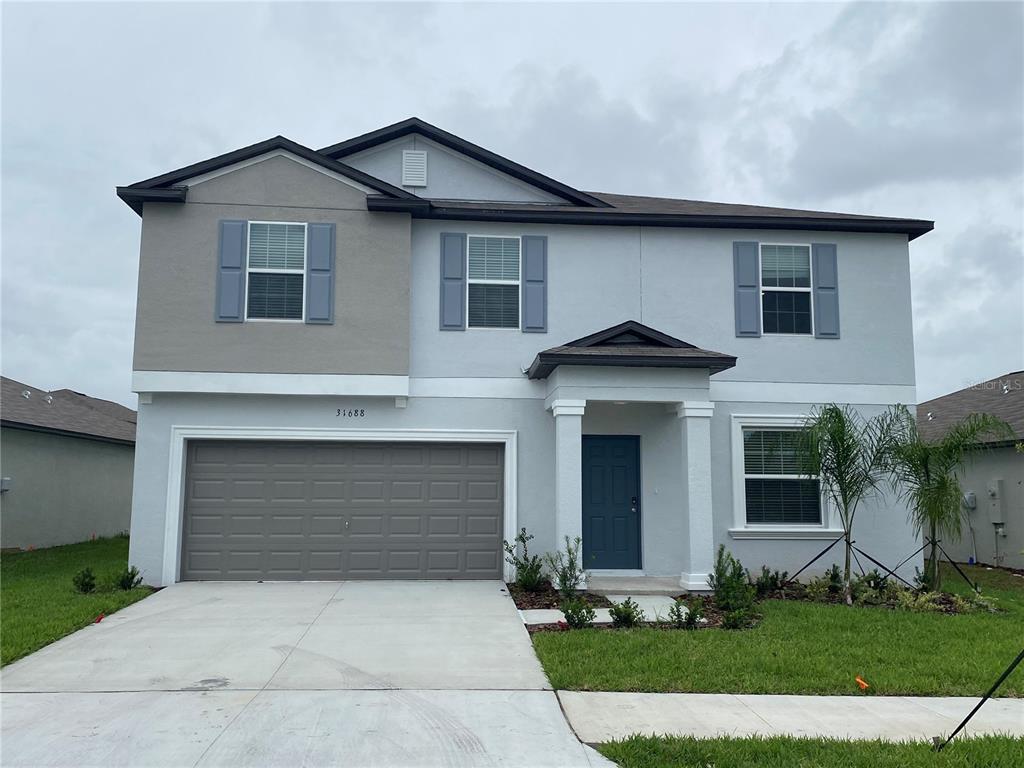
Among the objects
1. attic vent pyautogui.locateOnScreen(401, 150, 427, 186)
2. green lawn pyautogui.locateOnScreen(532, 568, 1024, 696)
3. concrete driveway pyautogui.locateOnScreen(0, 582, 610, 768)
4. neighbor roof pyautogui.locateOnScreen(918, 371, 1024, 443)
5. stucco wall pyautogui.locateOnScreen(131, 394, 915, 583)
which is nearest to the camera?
concrete driveway pyautogui.locateOnScreen(0, 582, 610, 768)

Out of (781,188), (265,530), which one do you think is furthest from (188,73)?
(781,188)

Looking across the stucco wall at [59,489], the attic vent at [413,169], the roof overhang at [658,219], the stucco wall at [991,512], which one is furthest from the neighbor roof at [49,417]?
the stucco wall at [991,512]

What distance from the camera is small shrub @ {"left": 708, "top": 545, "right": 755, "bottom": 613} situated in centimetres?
1006

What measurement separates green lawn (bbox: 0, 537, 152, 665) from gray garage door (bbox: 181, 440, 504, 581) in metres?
1.50

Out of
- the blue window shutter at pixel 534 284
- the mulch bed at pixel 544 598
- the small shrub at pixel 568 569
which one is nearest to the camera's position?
the mulch bed at pixel 544 598

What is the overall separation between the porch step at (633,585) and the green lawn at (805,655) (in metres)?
1.92

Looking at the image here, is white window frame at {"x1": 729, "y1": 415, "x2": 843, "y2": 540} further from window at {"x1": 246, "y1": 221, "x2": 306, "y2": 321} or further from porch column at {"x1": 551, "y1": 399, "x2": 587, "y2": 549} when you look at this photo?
window at {"x1": 246, "y1": 221, "x2": 306, "y2": 321}

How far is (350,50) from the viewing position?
16.2 m

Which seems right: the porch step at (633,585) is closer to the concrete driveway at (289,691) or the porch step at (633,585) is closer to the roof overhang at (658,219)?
the concrete driveway at (289,691)

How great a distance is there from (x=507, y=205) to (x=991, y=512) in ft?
38.9

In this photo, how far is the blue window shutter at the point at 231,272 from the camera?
1241 centimetres

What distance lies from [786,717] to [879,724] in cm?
68

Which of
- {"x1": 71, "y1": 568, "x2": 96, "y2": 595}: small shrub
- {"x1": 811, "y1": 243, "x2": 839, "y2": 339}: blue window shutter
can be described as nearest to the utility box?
{"x1": 811, "y1": 243, "x2": 839, "y2": 339}: blue window shutter

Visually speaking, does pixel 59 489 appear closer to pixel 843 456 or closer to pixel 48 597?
pixel 48 597
